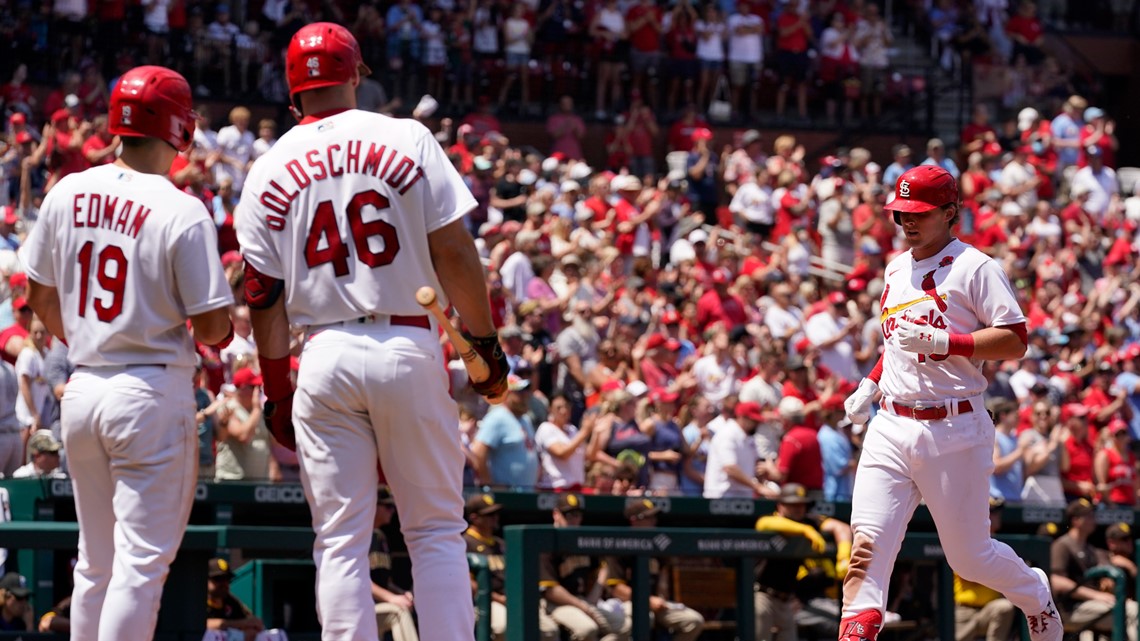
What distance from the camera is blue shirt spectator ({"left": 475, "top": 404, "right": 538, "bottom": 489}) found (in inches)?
468

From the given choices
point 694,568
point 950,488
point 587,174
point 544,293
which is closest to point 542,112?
point 587,174

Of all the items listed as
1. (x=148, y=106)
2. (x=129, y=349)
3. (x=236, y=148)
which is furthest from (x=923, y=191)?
(x=236, y=148)

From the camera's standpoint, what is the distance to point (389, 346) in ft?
17.0

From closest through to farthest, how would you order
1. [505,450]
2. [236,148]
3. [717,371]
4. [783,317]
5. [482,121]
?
[505,450], [717,371], [783,317], [236,148], [482,121]

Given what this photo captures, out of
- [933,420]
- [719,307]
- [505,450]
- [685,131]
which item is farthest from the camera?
[685,131]

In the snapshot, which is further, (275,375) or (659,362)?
(659,362)

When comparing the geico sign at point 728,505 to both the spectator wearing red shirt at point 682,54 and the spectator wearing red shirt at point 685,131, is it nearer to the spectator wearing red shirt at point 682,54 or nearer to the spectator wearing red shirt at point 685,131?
the spectator wearing red shirt at point 685,131

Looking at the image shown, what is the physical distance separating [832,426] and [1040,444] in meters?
2.08

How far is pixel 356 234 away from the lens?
5.27 metres

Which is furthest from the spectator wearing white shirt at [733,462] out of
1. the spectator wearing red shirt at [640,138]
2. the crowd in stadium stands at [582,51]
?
the spectator wearing red shirt at [640,138]

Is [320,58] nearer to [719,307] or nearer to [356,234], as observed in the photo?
[356,234]

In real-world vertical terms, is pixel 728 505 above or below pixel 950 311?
below

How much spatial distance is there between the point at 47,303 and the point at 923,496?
125 inches

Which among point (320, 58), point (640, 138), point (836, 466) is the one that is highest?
point (320, 58)
